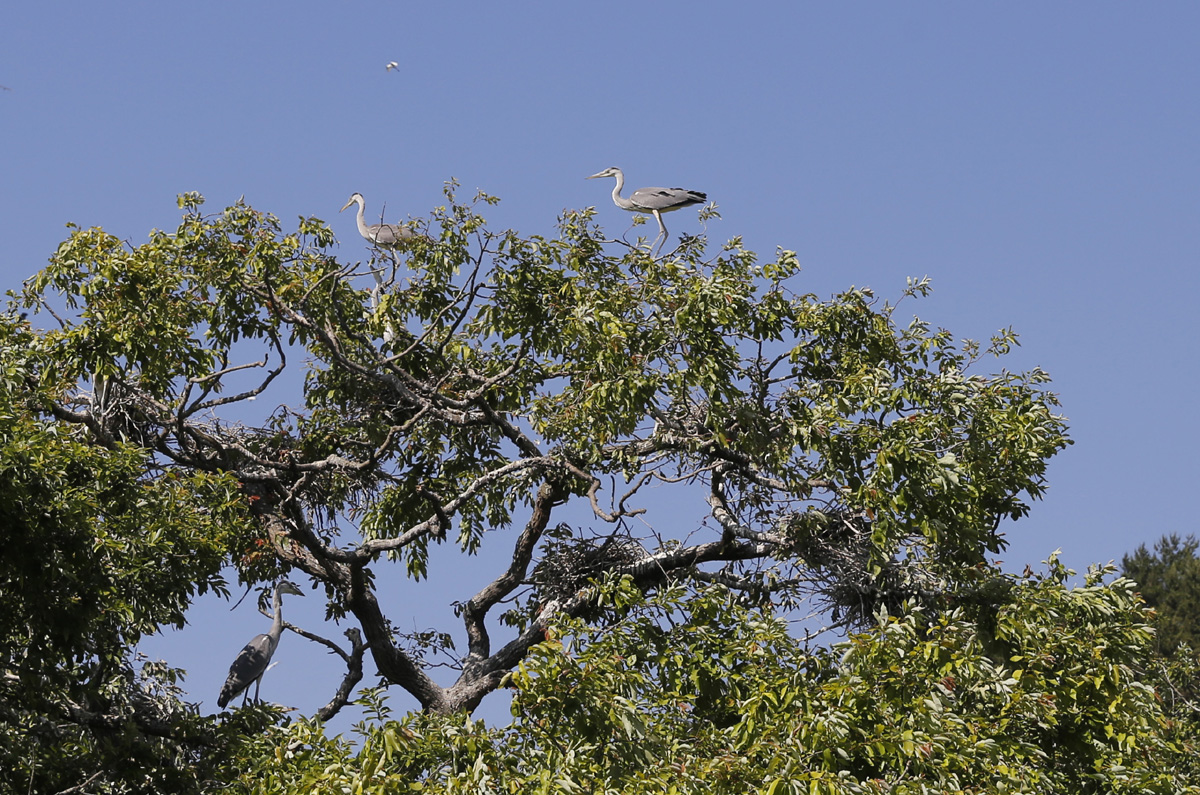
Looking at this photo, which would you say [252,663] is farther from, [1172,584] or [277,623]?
[1172,584]

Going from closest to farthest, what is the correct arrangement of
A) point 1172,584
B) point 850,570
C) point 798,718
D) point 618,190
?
1. point 798,718
2. point 850,570
3. point 618,190
4. point 1172,584

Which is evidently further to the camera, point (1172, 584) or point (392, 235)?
point (1172, 584)

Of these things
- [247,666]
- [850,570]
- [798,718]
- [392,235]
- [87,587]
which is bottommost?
[798,718]

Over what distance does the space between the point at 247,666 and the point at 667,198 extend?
7.12m

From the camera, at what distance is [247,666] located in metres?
14.4

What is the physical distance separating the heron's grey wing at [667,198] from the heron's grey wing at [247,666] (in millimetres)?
6560

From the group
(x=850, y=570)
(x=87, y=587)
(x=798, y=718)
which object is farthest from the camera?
(x=850, y=570)

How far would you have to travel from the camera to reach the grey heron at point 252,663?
14359 mm

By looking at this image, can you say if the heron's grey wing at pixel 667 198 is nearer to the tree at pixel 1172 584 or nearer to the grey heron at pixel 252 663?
the grey heron at pixel 252 663

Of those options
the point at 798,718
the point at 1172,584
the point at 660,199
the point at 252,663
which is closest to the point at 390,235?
the point at 660,199

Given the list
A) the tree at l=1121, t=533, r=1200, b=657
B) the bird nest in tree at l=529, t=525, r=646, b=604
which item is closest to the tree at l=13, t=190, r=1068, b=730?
the bird nest in tree at l=529, t=525, r=646, b=604

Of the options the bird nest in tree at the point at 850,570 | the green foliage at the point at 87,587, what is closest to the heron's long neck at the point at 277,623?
the green foliage at the point at 87,587

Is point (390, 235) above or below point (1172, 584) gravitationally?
below

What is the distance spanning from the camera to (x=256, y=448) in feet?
46.0
